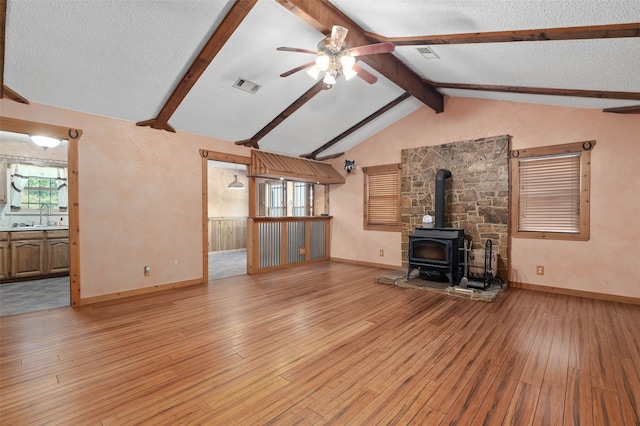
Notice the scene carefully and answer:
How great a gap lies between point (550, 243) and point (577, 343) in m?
2.32

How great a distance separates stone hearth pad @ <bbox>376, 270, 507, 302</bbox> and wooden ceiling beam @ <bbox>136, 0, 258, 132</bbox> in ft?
14.1

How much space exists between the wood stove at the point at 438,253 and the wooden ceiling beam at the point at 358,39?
238cm

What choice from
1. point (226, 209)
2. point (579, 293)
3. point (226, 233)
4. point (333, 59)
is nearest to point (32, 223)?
point (226, 233)

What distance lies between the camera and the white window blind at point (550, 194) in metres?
4.60

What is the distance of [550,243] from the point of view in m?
4.76

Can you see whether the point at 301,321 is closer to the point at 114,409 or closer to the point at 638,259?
the point at 114,409

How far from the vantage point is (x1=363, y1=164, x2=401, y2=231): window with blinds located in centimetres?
655

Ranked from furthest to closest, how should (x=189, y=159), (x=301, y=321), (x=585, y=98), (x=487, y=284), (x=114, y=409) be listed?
(x=189, y=159), (x=487, y=284), (x=585, y=98), (x=301, y=321), (x=114, y=409)

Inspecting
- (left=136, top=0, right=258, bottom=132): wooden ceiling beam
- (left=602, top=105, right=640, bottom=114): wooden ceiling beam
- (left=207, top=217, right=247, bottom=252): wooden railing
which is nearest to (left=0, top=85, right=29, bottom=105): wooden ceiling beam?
(left=136, top=0, right=258, bottom=132): wooden ceiling beam

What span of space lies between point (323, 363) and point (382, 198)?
187 inches

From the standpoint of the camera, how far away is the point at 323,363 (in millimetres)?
2535

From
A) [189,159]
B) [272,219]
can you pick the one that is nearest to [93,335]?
[189,159]

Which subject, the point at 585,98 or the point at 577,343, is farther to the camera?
the point at 585,98

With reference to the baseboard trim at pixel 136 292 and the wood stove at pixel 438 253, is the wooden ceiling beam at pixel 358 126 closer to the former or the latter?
the wood stove at pixel 438 253
